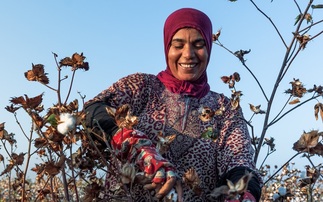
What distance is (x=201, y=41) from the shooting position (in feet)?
6.79

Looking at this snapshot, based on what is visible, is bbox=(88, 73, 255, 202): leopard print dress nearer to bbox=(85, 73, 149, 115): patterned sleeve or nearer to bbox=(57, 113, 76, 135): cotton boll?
bbox=(85, 73, 149, 115): patterned sleeve

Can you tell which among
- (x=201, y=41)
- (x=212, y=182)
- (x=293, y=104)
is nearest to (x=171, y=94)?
(x=201, y=41)

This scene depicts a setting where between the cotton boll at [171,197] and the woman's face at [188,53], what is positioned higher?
the woman's face at [188,53]

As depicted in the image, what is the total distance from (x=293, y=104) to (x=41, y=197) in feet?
3.61

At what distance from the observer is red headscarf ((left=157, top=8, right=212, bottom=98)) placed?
6.82 feet

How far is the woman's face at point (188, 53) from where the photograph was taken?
206 centimetres

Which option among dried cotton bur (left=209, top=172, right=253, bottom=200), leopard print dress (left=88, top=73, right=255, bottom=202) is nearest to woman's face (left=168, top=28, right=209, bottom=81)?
leopard print dress (left=88, top=73, right=255, bottom=202)

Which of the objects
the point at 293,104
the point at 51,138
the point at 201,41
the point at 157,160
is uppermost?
the point at 201,41

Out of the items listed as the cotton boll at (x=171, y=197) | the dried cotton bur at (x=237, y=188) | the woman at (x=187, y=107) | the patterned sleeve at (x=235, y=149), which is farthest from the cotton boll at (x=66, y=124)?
the patterned sleeve at (x=235, y=149)

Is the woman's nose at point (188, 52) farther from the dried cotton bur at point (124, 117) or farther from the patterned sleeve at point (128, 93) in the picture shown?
the dried cotton bur at point (124, 117)

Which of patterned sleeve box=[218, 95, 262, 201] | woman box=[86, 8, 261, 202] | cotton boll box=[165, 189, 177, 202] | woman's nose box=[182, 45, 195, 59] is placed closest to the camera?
cotton boll box=[165, 189, 177, 202]

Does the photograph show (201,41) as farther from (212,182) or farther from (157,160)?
(157,160)

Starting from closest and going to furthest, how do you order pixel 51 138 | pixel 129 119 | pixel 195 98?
pixel 129 119, pixel 51 138, pixel 195 98

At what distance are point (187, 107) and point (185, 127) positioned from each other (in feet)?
0.32
